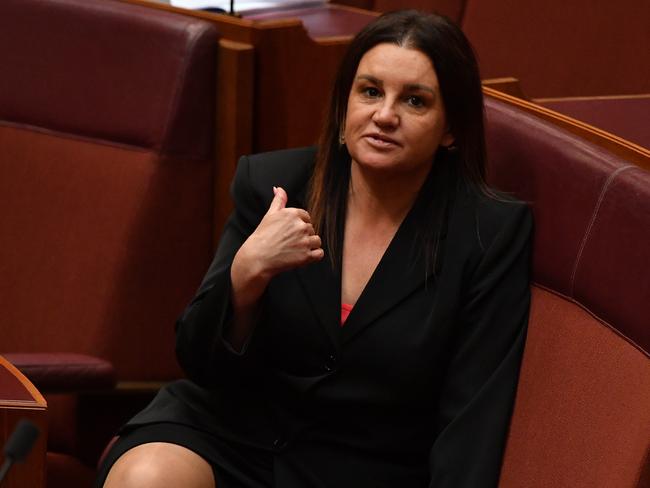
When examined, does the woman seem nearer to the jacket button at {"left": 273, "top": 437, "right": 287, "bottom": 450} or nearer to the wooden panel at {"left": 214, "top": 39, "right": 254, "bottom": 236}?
the jacket button at {"left": 273, "top": 437, "right": 287, "bottom": 450}

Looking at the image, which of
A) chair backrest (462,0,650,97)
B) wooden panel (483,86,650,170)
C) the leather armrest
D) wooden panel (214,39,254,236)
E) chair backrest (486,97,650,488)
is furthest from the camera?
chair backrest (462,0,650,97)

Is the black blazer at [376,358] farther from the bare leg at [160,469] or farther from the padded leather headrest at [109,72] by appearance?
the padded leather headrest at [109,72]

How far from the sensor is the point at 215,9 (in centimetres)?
144

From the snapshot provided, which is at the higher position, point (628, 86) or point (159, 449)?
point (628, 86)

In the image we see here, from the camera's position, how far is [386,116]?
810 millimetres

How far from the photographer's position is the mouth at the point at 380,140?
0.82 metres

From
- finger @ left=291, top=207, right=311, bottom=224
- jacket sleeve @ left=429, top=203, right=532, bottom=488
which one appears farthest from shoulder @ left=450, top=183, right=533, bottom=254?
finger @ left=291, top=207, right=311, bottom=224

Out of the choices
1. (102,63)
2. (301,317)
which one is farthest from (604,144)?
(102,63)

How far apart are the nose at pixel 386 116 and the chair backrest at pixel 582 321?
86 mm

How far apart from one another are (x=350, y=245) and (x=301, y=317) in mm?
61

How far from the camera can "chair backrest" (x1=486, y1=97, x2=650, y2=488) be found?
69cm

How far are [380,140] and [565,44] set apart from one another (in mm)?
591

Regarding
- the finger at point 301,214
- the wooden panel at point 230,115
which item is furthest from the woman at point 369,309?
the wooden panel at point 230,115

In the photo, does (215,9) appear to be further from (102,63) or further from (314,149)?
(314,149)
